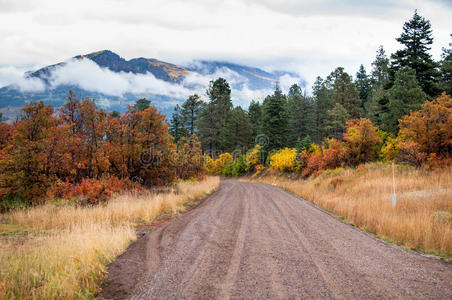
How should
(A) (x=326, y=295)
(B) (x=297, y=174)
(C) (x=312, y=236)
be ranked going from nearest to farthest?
(A) (x=326, y=295), (C) (x=312, y=236), (B) (x=297, y=174)

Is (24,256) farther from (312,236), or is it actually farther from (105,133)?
(105,133)

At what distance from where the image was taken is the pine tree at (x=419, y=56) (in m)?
24.2

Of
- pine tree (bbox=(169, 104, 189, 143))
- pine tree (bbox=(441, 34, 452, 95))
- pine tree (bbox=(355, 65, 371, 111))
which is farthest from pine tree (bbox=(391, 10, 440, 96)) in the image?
pine tree (bbox=(169, 104, 189, 143))

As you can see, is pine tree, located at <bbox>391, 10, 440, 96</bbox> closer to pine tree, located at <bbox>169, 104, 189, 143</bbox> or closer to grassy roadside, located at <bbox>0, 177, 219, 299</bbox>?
grassy roadside, located at <bbox>0, 177, 219, 299</bbox>

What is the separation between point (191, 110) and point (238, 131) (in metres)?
12.9

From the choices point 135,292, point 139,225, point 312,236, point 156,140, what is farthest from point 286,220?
point 156,140

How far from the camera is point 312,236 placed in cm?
707

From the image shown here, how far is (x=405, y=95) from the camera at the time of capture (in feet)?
70.2

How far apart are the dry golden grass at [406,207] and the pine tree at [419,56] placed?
1323 centimetres

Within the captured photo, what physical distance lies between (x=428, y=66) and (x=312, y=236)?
26.4 metres

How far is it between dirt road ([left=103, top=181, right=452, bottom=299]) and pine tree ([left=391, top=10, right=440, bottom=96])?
24524 mm

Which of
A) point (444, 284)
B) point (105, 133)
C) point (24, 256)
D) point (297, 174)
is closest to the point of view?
point (444, 284)

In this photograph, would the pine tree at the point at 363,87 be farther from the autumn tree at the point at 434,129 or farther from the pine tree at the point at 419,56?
the autumn tree at the point at 434,129

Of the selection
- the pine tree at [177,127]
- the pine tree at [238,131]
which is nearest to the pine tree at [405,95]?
the pine tree at [238,131]
